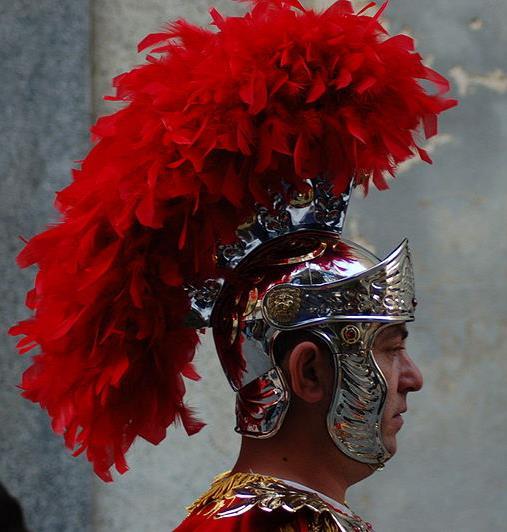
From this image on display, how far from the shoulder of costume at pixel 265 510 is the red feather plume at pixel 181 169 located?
239mm

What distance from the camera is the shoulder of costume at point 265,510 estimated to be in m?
2.81

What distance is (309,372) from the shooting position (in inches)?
116

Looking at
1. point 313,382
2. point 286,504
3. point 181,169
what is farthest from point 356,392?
point 181,169

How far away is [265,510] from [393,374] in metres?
0.46

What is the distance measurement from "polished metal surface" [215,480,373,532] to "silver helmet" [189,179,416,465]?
0.13m

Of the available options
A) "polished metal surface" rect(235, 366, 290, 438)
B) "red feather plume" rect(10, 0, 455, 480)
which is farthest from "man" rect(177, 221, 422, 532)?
"red feather plume" rect(10, 0, 455, 480)

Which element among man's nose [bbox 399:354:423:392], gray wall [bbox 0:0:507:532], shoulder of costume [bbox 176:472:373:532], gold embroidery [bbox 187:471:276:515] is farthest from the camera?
gray wall [bbox 0:0:507:532]

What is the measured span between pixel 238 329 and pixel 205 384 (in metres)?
1.75

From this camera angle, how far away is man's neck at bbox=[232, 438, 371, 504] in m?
2.96

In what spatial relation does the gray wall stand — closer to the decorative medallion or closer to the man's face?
the man's face

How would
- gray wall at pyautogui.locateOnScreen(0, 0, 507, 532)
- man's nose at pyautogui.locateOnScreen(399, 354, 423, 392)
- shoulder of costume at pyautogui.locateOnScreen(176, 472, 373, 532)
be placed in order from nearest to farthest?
shoulder of costume at pyautogui.locateOnScreen(176, 472, 373, 532) → man's nose at pyautogui.locateOnScreen(399, 354, 423, 392) → gray wall at pyautogui.locateOnScreen(0, 0, 507, 532)

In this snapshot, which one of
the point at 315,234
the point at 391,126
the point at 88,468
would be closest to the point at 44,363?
the point at 315,234

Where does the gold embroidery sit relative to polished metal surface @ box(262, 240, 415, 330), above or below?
below

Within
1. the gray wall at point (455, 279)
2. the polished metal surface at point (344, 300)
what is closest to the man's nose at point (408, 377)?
the polished metal surface at point (344, 300)
